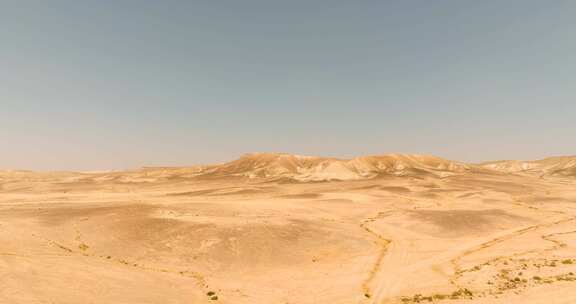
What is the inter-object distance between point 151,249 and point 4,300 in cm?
1499

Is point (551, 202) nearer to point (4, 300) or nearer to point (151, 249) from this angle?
point (151, 249)

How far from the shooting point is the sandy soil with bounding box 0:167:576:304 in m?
20.4

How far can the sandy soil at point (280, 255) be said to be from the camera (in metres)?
20.4

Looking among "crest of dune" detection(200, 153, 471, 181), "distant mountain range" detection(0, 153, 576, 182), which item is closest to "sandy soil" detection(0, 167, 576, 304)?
"distant mountain range" detection(0, 153, 576, 182)

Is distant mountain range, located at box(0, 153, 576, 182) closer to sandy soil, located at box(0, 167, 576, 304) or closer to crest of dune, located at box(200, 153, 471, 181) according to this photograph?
crest of dune, located at box(200, 153, 471, 181)

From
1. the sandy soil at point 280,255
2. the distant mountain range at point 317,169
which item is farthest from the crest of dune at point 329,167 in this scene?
the sandy soil at point 280,255

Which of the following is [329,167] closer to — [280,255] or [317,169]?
[317,169]

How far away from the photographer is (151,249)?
30.6m

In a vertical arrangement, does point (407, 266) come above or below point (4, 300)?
below

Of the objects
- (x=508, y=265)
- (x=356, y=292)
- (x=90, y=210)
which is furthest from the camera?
(x=90, y=210)

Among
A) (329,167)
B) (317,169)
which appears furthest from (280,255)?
(329,167)

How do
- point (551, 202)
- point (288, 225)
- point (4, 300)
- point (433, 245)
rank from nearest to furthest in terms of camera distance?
point (4, 300), point (433, 245), point (288, 225), point (551, 202)

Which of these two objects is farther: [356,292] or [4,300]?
[356,292]

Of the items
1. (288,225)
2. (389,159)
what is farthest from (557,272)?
(389,159)
